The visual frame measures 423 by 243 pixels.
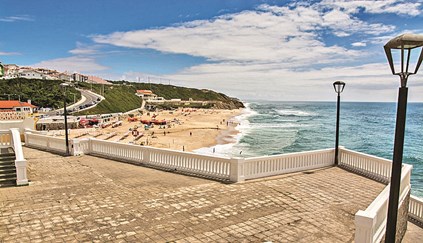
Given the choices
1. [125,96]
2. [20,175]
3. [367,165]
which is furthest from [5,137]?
[125,96]

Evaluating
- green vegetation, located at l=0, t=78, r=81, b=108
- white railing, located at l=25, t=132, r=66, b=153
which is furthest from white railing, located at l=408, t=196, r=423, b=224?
A: green vegetation, located at l=0, t=78, r=81, b=108

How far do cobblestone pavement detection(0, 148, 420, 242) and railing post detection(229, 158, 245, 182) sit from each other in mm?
391

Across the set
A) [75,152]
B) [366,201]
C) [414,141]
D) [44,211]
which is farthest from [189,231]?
[414,141]

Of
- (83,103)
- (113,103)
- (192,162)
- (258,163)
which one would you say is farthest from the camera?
(113,103)

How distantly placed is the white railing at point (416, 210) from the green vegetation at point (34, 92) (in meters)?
74.5

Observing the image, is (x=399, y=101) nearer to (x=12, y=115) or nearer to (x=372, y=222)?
(x=372, y=222)

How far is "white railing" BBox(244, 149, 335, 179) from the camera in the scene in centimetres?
984

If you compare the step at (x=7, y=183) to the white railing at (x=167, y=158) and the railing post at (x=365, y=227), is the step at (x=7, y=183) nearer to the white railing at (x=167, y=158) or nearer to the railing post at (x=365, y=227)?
the white railing at (x=167, y=158)

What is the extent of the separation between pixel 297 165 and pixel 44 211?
25.9 ft

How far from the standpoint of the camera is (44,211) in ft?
23.5

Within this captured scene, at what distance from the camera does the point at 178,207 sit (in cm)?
741

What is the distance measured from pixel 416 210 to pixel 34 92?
84826 millimetres

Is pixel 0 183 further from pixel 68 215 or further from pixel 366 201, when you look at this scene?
pixel 366 201

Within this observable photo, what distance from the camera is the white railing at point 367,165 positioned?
9773 millimetres
